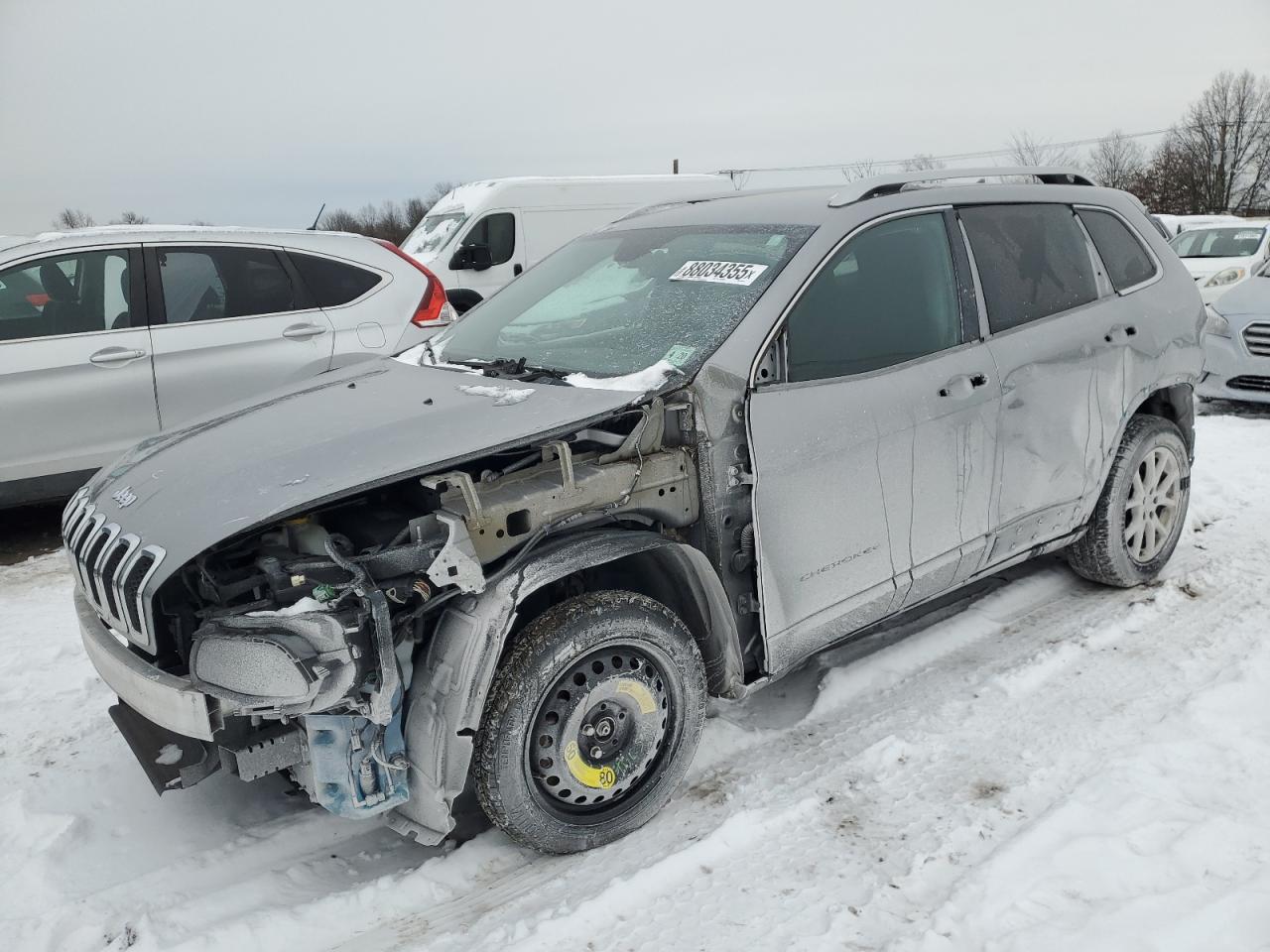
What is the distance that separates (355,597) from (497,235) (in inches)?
434

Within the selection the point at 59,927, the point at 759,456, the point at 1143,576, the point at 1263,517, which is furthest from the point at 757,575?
the point at 1263,517

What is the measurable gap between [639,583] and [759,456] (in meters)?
0.57

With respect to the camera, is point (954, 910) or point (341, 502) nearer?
point (954, 910)

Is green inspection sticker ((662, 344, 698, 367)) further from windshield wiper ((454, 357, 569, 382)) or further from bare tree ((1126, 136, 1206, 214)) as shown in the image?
bare tree ((1126, 136, 1206, 214))

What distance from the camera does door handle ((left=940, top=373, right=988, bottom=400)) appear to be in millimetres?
3396

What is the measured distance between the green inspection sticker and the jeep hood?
0.24m

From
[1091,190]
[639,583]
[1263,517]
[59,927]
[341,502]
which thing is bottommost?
[1263,517]

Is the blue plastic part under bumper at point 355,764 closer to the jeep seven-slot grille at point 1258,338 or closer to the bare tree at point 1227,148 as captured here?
the jeep seven-slot grille at point 1258,338

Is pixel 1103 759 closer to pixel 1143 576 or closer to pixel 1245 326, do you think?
pixel 1143 576

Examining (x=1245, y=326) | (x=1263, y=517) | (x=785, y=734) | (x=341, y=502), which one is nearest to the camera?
(x=341, y=502)

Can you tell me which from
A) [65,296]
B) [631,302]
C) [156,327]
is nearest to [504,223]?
[156,327]

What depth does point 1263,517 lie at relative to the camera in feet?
17.7

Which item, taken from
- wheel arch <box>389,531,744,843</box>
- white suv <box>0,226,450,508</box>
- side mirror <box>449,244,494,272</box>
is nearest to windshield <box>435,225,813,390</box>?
wheel arch <box>389,531,744,843</box>

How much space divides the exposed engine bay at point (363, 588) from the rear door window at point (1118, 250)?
2.52 meters
